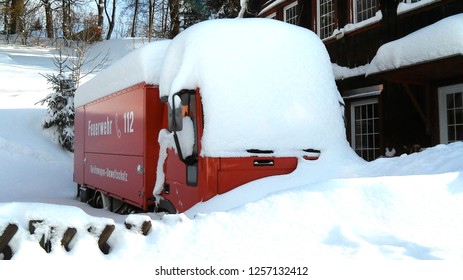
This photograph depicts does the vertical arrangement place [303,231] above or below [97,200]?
above

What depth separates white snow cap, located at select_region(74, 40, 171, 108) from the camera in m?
7.02

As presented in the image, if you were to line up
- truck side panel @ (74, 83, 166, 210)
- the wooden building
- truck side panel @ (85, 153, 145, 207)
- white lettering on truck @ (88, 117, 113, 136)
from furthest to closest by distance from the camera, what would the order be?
the wooden building < white lettering on truck @ (88, 117, 113, 136) < truck side panel @ (85, 153, 145, 207) < truck side panel @ (74, 83, 166, 210)

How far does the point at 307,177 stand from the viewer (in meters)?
5.54

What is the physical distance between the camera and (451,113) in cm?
1030

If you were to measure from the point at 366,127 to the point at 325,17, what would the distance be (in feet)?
12.2

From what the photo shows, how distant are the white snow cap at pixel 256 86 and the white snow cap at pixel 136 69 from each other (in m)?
0.66

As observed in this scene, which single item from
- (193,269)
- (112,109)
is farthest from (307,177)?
(112,109)

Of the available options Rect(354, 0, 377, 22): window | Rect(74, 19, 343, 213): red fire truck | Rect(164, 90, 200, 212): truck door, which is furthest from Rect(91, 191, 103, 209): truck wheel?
Rect(354, 0, 377, 22): window

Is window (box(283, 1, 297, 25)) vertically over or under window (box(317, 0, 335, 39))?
over

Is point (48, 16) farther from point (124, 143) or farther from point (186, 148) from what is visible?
point (186, 148)

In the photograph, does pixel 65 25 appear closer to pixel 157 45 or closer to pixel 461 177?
pixel 157 45

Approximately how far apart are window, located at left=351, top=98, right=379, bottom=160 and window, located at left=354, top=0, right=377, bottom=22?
2113mm

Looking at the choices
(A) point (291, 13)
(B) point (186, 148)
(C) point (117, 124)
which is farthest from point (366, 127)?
(B) point (186, 148)

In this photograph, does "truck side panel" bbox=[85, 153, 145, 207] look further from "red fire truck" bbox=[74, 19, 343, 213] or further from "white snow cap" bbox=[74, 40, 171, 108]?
"white snow cap" bbox=[74, 40, 171, 108]
